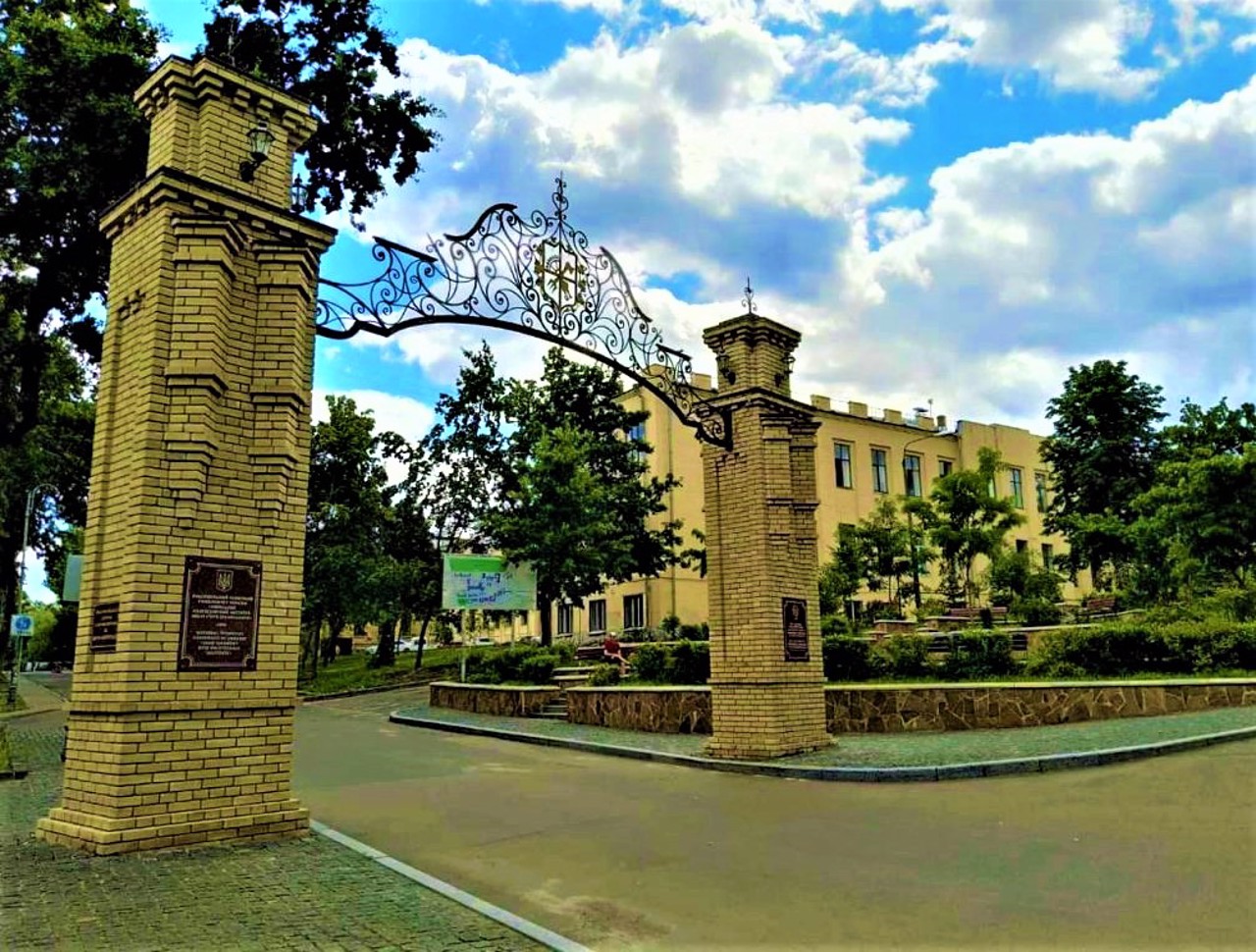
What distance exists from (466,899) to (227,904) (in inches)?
53.1

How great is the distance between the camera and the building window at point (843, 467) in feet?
150

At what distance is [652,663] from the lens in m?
19.7

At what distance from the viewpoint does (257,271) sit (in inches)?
304

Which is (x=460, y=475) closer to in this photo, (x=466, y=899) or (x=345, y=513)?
(x=345, y=513)

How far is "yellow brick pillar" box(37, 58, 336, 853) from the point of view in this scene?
6551 mm

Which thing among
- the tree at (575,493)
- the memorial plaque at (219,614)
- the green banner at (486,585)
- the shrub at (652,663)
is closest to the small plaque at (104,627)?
the memorial plaque at (219,614)

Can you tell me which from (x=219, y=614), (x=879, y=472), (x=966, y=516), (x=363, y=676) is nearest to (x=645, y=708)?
(x=219, y=614)

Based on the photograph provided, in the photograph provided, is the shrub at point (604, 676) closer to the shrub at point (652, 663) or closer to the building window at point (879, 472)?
the shrub at point (652, 663)

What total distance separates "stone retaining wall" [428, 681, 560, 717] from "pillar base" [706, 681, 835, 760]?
32.1 feet

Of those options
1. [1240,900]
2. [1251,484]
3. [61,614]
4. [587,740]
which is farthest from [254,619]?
[61,614]

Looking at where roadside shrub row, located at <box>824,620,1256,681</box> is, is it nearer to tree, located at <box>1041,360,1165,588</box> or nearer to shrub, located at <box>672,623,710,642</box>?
shrub, located at <box>672,623,710,642</box>

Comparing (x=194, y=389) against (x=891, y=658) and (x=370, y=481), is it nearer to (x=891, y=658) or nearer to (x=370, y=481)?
(x=891, y=658)

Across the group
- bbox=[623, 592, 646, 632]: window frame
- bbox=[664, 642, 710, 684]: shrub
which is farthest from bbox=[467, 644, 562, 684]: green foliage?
bbox=[623, 592, 646, 632]: window frame

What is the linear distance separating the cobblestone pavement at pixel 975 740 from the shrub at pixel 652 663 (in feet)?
7.36
